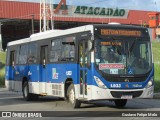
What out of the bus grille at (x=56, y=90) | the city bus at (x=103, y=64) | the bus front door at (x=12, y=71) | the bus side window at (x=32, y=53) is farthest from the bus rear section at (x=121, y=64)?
the bus front door at (x=12, y=71)

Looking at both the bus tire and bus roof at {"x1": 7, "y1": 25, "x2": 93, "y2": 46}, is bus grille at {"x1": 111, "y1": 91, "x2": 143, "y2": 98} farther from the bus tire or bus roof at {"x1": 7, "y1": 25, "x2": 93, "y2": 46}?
the bus tire

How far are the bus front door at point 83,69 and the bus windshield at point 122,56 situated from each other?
0.74 m

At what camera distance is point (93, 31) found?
15.5 metres

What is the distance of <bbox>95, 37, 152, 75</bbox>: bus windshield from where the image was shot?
15.3 m

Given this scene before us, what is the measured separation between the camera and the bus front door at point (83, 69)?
15.9 m

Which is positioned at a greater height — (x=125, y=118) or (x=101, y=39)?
(x=101, y=39)

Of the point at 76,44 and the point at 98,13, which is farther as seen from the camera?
the point at 98,13

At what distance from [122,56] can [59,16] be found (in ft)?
224

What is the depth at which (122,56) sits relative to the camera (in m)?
15.5

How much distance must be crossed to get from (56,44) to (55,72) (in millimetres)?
1195

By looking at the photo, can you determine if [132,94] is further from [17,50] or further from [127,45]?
[17,50]

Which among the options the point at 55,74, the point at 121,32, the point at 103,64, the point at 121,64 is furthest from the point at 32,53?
the point at 121,64

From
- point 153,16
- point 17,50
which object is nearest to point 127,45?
point 17,50

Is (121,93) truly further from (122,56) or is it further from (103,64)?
(122,56)
